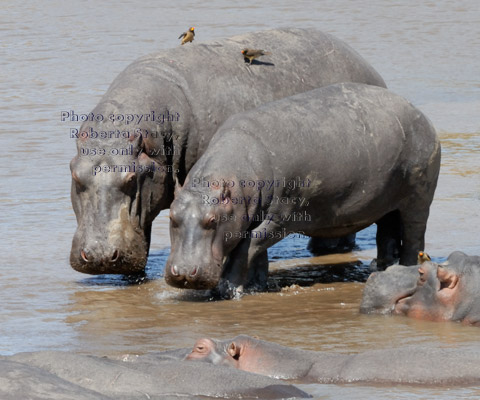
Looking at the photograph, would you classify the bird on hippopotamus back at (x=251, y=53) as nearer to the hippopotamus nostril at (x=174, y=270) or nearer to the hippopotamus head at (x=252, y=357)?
the hippopotamus nostril at (x=174, y=270)

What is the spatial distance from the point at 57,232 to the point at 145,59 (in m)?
1.78

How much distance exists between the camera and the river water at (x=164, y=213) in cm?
816

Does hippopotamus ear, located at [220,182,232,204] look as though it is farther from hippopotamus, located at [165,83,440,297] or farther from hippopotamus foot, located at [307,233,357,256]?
hippopotamus foot, located at [307,233,357,256]

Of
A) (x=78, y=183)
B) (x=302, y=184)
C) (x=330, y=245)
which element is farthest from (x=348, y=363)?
(x=330, y=245)

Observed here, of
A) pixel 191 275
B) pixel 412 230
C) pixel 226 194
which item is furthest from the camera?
pixel 412 230

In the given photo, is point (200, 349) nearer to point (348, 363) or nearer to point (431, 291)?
point (348, 363)

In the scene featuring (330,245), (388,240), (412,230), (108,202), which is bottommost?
(330,245)

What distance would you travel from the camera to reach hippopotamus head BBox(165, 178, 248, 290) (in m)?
8.78

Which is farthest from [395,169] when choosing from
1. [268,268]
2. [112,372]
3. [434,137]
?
[112,372]

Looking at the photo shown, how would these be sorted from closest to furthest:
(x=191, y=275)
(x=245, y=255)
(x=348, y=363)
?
(x=348, y=363) → (x=191, y=275) → (x=245, y=255)

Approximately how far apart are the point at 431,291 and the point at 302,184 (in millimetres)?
1428

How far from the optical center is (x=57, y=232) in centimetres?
1130

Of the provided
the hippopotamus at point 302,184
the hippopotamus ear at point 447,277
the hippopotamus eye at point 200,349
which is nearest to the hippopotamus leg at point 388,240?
the hippopotamus at point 302,184

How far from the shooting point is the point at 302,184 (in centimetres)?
941
